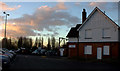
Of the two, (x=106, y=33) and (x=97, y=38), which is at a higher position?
(x=106, y=33)

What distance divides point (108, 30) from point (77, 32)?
286 inches

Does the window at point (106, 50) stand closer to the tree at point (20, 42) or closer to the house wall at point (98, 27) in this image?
the house wall at point (98, 27)

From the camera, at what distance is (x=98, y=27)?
2955 centimetres

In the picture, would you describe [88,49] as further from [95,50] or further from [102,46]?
[102,46]

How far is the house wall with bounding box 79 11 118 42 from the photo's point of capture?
2764cm

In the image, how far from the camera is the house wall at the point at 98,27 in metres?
27.6

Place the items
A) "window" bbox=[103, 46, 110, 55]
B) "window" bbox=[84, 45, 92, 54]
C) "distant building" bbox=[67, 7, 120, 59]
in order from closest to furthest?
"distant building" bbox=[67, 7, 120, 59], "window" bbox=[103, 46, 110, 55], "window" bbox=[84, 45, 92, 54]

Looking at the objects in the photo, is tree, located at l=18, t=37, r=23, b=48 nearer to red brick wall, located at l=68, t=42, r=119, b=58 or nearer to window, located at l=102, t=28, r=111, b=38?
red brick wall, located at l=68, t=42, r=119, b=58

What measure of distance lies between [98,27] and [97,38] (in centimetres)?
194

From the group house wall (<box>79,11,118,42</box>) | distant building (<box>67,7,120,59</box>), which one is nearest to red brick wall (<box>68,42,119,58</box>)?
distant building (<box>67,7,120,59</box>)

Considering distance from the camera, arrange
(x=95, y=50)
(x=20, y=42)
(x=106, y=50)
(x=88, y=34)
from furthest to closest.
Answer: (x=20, y=42), (x=88, y=34), (x=95, y=50), (x=106, y=50)

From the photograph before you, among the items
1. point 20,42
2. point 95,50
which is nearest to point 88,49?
point 95,50

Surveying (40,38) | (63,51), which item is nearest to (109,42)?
(63,51)

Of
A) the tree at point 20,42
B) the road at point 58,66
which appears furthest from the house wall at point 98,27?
the tree at point 20,42
